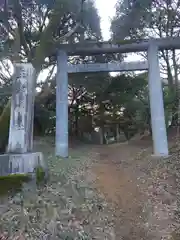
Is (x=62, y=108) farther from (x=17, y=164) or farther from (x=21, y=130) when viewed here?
(x=17, y=164)

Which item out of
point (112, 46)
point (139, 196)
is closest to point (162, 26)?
point (112, 46)

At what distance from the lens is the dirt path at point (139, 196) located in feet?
13.3

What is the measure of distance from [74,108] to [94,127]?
5.89 feet

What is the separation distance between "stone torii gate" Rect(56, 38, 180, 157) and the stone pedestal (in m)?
3.90

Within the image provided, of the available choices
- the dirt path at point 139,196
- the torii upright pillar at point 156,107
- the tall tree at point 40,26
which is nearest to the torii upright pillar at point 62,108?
the tall tree at point 40,26

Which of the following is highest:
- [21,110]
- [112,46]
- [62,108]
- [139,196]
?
[112,46]

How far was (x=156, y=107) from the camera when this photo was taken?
30.0ft

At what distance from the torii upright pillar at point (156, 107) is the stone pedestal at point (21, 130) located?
5101 mm

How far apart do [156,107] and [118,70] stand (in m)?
1.99

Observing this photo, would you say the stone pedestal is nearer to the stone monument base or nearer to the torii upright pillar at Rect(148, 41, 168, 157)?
the stone monument base

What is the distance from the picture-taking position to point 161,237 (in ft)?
12.4

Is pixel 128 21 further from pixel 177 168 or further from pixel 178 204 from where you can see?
pixel 178 204

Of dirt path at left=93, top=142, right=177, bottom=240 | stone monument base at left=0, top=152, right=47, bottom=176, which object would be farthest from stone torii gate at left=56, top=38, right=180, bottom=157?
stone monument base at left=0, top=152, right=47, bottom=176

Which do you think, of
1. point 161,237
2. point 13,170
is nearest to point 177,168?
point 161,237
